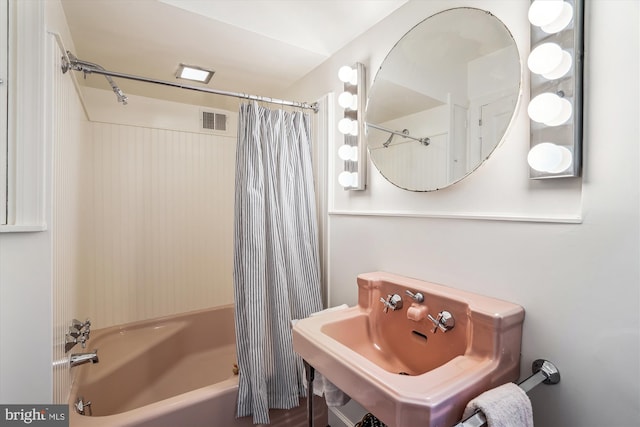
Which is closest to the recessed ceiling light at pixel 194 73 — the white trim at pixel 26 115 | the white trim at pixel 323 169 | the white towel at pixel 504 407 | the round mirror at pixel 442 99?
the white trim at pixel 323 169

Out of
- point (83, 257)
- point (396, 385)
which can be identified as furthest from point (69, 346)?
point (396, 385)

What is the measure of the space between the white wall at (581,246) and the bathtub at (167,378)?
1.20m

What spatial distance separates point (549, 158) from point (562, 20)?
0.39 m

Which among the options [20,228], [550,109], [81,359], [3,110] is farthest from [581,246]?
[81,359]

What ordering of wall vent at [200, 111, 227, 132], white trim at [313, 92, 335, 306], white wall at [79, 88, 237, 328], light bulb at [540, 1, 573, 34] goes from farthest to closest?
wall vent at [200, 111, 227, 132] → white wall at [79, 88, 237, 328] → white trim at [313, 92, 335, 306] → light bulb at [540, 1, 573, 34]

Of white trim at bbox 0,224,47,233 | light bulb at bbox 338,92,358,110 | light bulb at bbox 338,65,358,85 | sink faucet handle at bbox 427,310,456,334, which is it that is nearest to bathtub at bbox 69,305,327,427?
white trim at bbox 0,224,47,233

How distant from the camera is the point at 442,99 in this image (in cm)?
117

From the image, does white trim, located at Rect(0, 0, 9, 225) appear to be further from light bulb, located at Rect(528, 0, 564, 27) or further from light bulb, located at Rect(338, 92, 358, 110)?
light bulb, located at Rect(528, 0, 564, 27)

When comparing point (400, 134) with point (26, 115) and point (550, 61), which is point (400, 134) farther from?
point (26, 115)

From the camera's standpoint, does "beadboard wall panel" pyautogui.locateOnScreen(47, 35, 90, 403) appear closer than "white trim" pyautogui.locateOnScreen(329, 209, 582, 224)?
No

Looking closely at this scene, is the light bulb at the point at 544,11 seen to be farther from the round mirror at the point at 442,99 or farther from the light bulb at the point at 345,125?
the light bulb at the point at 345,125

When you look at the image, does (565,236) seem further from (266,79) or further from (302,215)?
(266,79)

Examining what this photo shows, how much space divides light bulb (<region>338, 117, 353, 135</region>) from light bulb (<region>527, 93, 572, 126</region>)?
2.83ft

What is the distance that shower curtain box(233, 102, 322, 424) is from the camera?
4.84 feet
